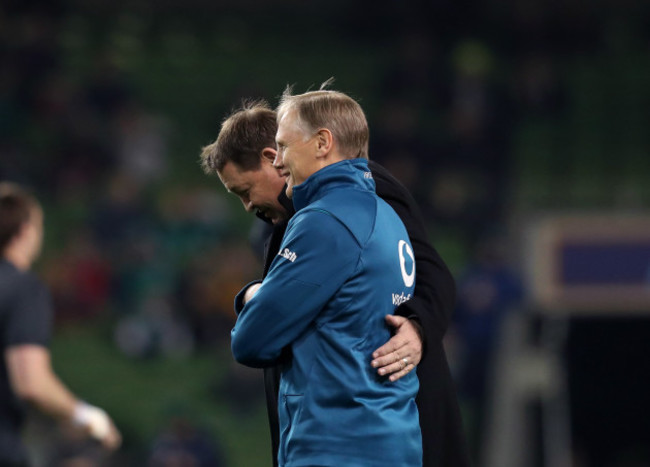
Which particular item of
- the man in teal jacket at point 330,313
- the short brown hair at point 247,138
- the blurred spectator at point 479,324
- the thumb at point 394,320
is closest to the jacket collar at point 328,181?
the man in teal jacket at point 330,313

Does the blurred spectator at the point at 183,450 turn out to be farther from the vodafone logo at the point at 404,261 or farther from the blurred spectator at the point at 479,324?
the vodafone logo at the point at 404,261

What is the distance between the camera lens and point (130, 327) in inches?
374

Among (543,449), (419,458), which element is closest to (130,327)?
(543,449)

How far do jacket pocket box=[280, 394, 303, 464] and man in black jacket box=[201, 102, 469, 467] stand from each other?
17 cm

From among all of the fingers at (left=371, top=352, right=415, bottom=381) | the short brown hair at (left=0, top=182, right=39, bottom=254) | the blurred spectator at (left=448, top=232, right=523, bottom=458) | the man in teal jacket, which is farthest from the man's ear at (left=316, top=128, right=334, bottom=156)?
the blurred spectator at (left=448, top=232, right=523, bottom=458)

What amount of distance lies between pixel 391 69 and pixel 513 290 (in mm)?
3762

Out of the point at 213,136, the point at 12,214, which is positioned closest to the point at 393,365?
the point at 12,214

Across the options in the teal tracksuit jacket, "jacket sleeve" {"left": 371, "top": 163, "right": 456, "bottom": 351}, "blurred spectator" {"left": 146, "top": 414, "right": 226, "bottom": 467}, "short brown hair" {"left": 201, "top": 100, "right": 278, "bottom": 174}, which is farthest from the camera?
"blurred spectator" {"left": 146, "top": 414, "right": 226, "bottom": 467}

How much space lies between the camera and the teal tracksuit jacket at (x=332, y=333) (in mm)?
2201

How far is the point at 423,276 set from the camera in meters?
2.58

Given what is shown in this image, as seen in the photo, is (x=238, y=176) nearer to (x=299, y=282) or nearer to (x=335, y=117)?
(x=335, y=117)

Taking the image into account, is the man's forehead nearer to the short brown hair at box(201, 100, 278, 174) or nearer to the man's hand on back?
the short brown hair at box(201, 100, 278, 174)

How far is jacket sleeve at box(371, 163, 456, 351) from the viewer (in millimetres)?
2459

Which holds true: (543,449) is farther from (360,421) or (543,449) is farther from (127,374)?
(360,421)
